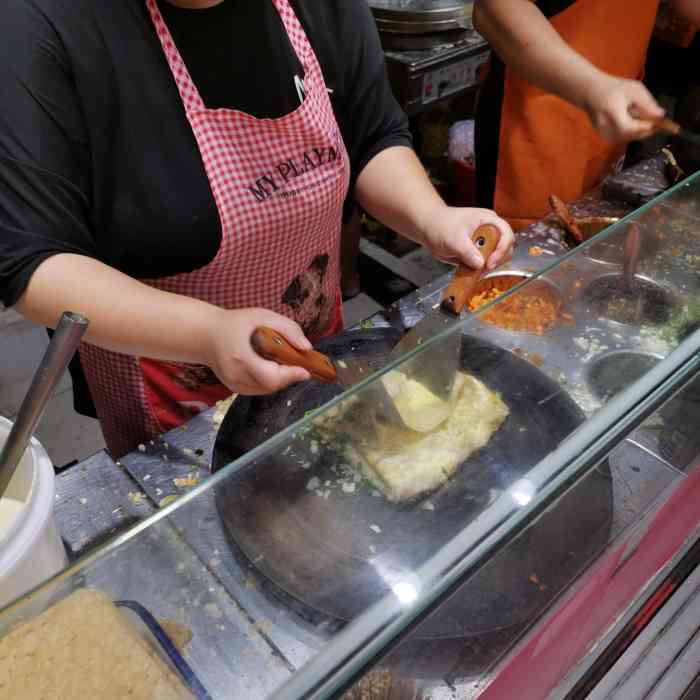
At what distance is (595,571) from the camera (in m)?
0.88

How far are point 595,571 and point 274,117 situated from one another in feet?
3.09

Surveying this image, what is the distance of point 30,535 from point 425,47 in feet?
8.58

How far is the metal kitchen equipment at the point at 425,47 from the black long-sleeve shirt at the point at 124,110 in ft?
A: 4.84

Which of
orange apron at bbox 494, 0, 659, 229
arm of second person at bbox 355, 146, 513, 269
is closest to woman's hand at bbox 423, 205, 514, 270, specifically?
arm of second person at bbox 355, 146, 513, 269

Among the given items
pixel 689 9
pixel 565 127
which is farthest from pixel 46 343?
pixel 689 9

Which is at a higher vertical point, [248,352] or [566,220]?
[248,352]

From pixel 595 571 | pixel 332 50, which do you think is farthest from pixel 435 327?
pixel 332 50

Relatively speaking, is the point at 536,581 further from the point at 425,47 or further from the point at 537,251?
the point at 425,47

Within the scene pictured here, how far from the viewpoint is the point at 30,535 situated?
2.42 ft

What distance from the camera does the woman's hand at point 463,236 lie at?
1176 millimetres

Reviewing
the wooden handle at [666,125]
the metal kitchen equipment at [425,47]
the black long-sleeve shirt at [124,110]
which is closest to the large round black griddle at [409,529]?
the black long-sleeve shirt at [124,110]

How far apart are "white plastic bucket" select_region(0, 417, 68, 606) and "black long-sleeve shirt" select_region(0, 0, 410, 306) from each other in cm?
32

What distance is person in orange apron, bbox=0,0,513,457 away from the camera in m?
0.97

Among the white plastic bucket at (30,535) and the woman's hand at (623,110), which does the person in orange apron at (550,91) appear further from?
the white plastic bucket at (30,535)
